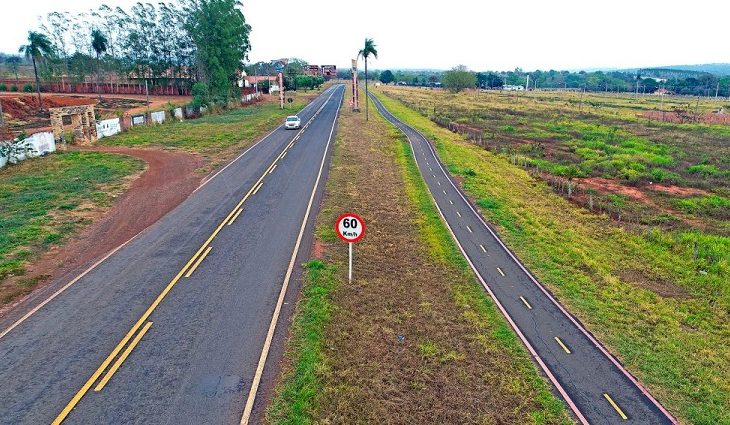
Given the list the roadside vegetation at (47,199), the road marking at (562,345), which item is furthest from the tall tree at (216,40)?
the road marking at (562,345)

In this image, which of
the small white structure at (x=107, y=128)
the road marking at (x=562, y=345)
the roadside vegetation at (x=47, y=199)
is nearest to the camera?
the road marking at (x=562, y=345)

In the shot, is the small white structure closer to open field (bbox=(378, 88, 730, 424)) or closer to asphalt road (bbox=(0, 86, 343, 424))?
asphalt road (bbox=(0, 86, 343, 424))

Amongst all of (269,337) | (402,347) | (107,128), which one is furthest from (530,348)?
(107,128)

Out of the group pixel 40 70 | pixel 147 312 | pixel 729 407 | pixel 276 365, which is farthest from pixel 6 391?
pixel 40 70

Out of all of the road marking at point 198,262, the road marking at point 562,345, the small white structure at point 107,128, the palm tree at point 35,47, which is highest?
the palm tree at point 35,47

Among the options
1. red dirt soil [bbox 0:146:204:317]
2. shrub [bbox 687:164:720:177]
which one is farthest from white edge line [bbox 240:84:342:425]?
shrub [bbox 687:164:720:177]

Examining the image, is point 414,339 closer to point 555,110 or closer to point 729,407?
point 729,407

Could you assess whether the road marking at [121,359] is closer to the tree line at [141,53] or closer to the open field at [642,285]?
the open field at [642,285]

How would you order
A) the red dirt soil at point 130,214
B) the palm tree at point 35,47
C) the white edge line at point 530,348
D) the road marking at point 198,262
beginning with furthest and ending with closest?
1. the palm tree at point 35,47
2. the red dirt soil at point 130,214
3. the road marking at point 198,262
4. the white edge line at point 530,348

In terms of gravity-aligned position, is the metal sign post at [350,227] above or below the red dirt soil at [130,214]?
above
